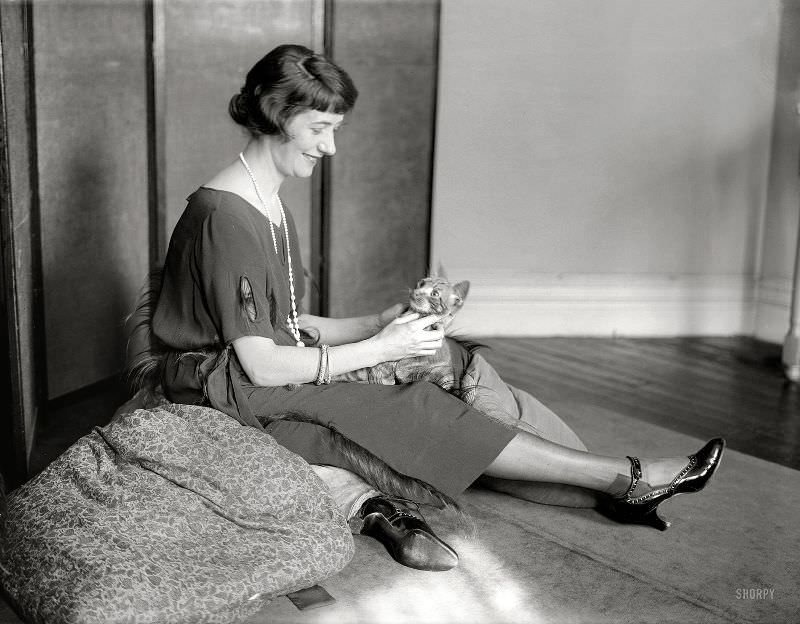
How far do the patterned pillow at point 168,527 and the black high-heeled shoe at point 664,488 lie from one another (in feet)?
2.73

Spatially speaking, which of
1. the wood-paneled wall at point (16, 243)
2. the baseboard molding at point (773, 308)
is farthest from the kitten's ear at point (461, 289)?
the baseboard molding at point (773, 308)

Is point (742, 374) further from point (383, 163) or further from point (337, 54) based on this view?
point (337, 54)

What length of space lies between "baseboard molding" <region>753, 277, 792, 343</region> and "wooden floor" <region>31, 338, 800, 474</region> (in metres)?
0.12

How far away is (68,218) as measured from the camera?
3.54m

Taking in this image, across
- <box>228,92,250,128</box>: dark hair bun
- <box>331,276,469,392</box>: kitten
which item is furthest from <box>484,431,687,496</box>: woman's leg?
<box>228,92,250,128</box>: dark hair bun

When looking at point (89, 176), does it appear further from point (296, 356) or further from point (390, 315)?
point (296, 356)

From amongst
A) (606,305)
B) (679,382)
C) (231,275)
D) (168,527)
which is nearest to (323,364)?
(231,275)

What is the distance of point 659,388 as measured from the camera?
423cm

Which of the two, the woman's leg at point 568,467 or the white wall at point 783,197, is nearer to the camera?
the woman's leg at point 568,467

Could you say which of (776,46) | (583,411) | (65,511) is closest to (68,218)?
(65,511)

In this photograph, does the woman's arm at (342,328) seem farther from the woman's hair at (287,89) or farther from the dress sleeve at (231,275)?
the woman's hair at (287,89)

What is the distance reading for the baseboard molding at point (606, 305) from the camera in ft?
17.1

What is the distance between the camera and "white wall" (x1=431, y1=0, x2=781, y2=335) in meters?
5.02

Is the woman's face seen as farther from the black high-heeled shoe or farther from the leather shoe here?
the black high-heeled shoe
